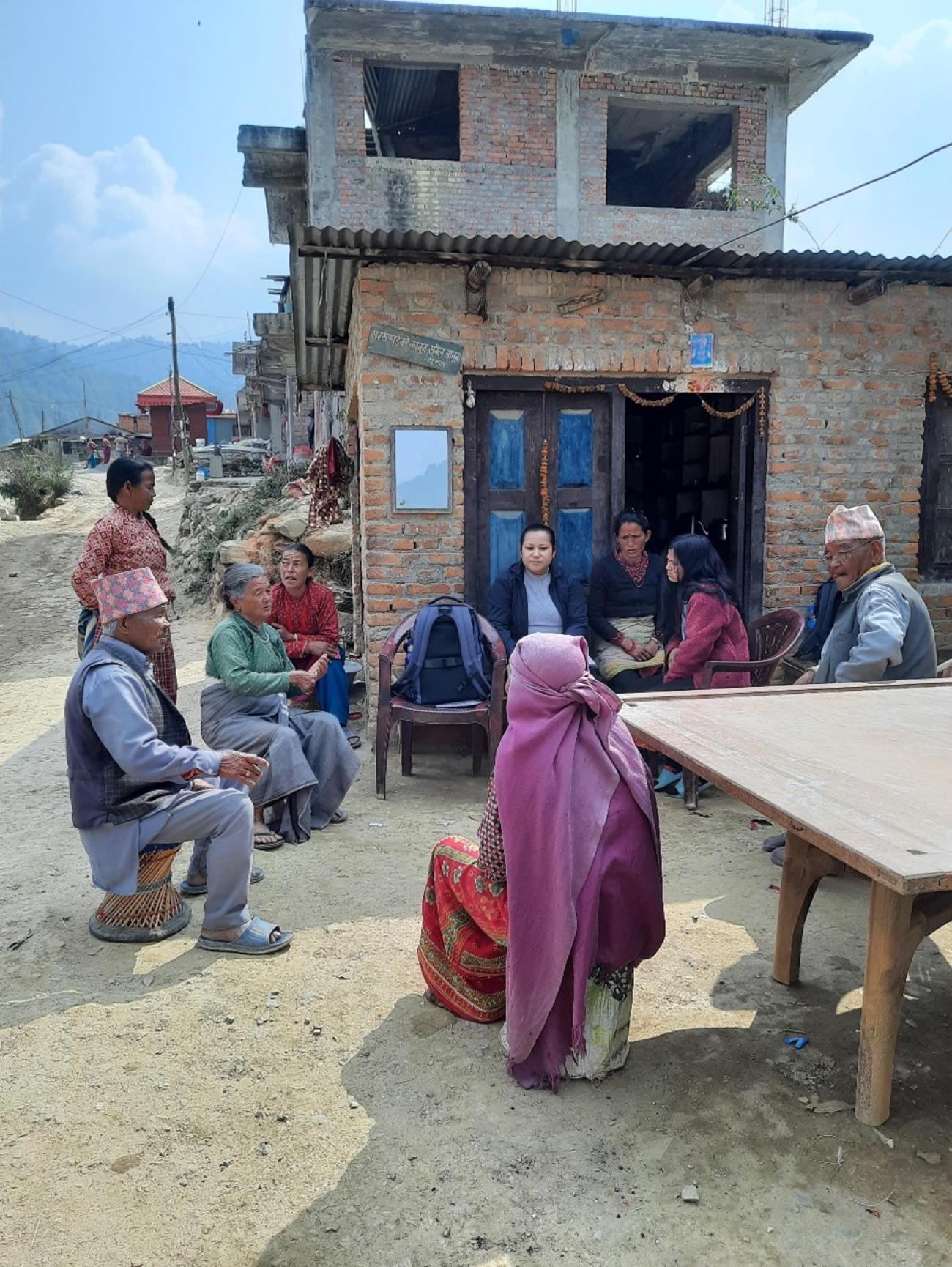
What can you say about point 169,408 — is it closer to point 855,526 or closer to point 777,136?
point 777,136

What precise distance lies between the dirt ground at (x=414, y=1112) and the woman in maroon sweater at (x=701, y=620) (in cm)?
157

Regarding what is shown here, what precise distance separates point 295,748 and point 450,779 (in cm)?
139

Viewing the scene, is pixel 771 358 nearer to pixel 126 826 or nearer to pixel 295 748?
pixel 295 748

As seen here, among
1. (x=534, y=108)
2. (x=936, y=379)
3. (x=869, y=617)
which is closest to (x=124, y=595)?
(x=869, y=617)

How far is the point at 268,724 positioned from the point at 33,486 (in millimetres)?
19383

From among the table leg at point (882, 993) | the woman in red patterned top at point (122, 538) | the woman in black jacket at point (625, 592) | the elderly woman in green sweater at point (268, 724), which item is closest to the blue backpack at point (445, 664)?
the elderly woman in green sweater at point (268, 724)

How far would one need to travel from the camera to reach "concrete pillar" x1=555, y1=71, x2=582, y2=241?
1281 cm

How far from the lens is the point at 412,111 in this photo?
1406cm

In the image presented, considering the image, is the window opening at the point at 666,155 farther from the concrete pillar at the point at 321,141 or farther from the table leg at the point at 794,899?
the table leg at the point at 794,899

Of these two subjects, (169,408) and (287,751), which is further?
(169,408)

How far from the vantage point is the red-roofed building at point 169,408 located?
136 ft

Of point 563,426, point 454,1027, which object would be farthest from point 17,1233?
point 563,426

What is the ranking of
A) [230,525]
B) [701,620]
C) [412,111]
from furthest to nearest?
[230,525] → [412,111] → [701,620]

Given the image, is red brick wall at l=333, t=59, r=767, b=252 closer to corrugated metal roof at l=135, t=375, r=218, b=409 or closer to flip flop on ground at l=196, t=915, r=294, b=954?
flip flop on ground at l=196, t=915, r=294, b=954
